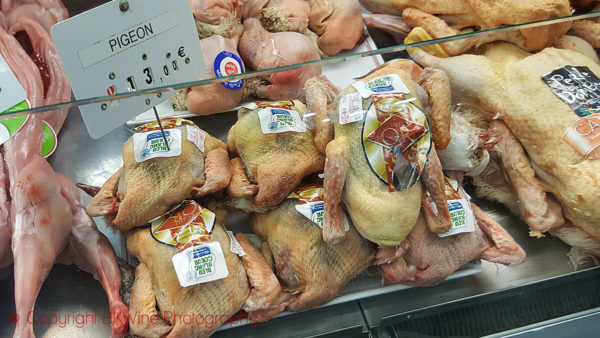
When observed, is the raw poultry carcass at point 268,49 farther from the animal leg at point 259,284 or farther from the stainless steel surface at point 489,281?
the stainless steel surface at point 489,281

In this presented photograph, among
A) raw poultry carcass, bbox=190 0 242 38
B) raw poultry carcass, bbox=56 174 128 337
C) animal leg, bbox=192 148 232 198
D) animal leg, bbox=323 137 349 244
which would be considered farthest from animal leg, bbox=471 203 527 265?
raw poultry carcass, bbox=190 0 242 38

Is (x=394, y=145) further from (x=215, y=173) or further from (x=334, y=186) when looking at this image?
(x=215, y=173)

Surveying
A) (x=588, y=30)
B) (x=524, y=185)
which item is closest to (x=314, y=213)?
(x=524, y=185)

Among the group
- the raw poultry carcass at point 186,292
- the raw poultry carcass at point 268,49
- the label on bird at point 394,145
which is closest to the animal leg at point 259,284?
the raw poultry carcass at point 186,292

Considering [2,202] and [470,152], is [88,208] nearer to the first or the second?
[2,202]

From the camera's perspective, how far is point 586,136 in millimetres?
1480

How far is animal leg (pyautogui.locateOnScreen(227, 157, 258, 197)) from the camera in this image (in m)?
1.37

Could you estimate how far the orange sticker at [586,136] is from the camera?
1467 millimetres

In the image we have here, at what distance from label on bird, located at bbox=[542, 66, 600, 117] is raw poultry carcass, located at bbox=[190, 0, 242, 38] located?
45.2 inches

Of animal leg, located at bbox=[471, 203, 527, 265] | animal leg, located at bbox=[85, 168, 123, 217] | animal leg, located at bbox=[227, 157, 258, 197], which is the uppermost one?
animal leg, located at bbox=[85, 168, 123, 217]

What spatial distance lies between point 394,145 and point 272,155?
1.10 ft

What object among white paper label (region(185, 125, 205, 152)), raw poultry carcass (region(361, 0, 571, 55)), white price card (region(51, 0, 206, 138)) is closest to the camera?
white price card (region(51, 0, 206, 138))

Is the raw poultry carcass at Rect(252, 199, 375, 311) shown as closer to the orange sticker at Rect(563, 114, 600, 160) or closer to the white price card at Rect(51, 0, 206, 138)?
the white price card at Rect(51, 0, 206, 138)

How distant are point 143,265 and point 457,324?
0.87 meters
